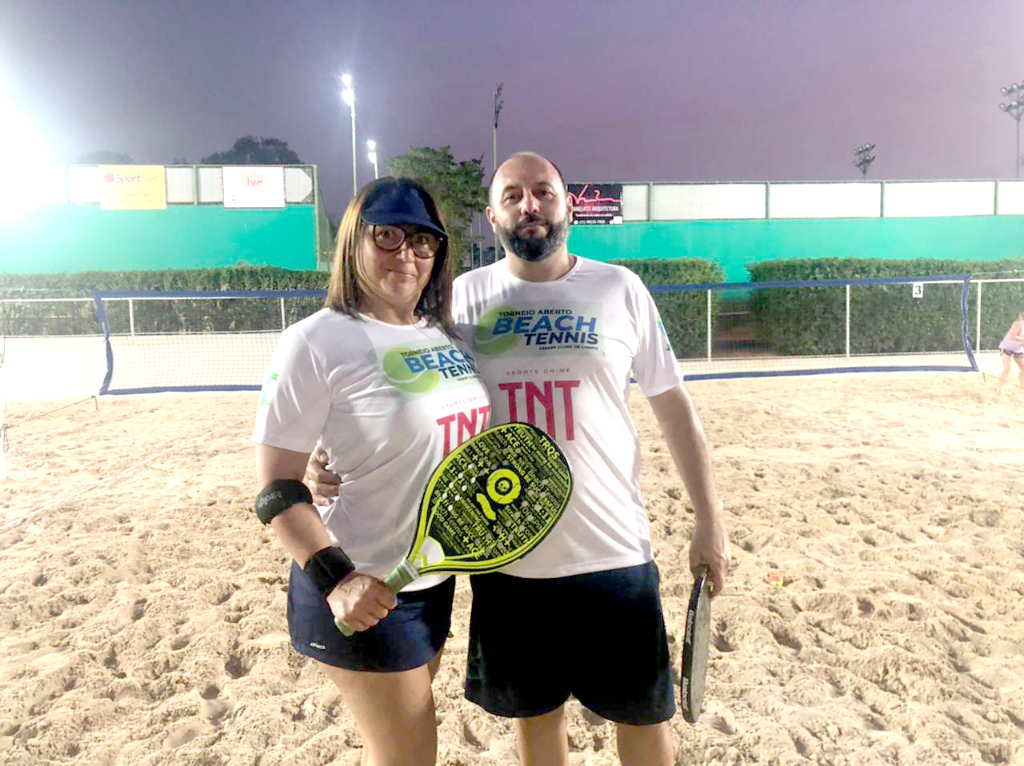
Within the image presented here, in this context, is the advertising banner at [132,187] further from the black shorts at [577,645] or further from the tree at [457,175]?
the black shorts at [577,645]

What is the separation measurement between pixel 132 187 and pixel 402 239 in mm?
32112

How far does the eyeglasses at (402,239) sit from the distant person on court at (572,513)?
24cm

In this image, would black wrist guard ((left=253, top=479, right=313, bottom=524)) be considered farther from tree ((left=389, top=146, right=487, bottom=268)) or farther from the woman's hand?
tree ((left=389, top=146, right=487, bottom=268))

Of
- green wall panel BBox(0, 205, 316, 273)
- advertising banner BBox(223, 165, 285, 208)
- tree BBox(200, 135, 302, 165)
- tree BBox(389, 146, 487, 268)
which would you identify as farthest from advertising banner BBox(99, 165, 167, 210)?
tree BBox(200, 135, 302, 165)

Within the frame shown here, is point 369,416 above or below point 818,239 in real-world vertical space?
below

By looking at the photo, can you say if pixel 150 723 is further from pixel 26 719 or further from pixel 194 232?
pixel 194 232

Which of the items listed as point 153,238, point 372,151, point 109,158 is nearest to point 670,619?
point 153,238

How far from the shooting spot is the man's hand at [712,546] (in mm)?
2092

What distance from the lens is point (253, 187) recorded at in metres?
30.1

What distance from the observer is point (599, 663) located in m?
1.94

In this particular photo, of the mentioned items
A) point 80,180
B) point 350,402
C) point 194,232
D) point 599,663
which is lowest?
point 599,663

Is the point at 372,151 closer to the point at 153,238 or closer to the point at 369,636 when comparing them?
the point at 153,238

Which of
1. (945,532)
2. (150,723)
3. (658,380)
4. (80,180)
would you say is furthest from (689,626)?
(80,180)

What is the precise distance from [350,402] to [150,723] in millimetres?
1993
